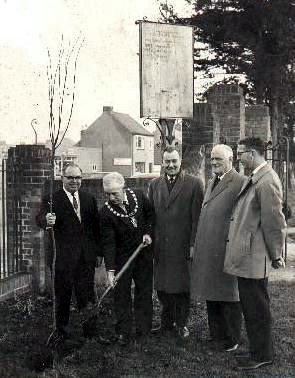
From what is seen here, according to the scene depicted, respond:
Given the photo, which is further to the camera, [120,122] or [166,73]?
[120,122]

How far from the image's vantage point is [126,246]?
5352mm

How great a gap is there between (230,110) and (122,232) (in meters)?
6.16

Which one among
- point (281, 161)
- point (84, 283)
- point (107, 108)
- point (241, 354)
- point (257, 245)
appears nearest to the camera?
point (257, 245)

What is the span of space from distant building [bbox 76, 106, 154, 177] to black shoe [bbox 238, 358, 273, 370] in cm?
4369

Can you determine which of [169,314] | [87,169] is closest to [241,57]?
[169,314]

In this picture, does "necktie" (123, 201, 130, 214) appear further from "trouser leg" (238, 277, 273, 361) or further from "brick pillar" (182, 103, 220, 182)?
"brick pillar" (182, 103, 220, 182)

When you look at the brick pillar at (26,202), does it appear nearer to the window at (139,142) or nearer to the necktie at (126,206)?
the necktie at (126,206)

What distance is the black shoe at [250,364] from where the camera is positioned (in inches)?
187

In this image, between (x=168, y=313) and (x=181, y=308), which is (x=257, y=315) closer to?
(x=181, y=308)

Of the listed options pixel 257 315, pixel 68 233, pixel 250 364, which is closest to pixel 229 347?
pixel 250 364

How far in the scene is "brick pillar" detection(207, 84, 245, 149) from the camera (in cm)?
1081

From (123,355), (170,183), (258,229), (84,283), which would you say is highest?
(170,183)

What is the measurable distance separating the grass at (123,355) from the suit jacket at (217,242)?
1.87 ft

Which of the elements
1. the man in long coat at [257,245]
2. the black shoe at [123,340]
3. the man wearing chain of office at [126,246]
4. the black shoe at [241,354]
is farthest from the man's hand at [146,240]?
the black shoe at [241,354]
